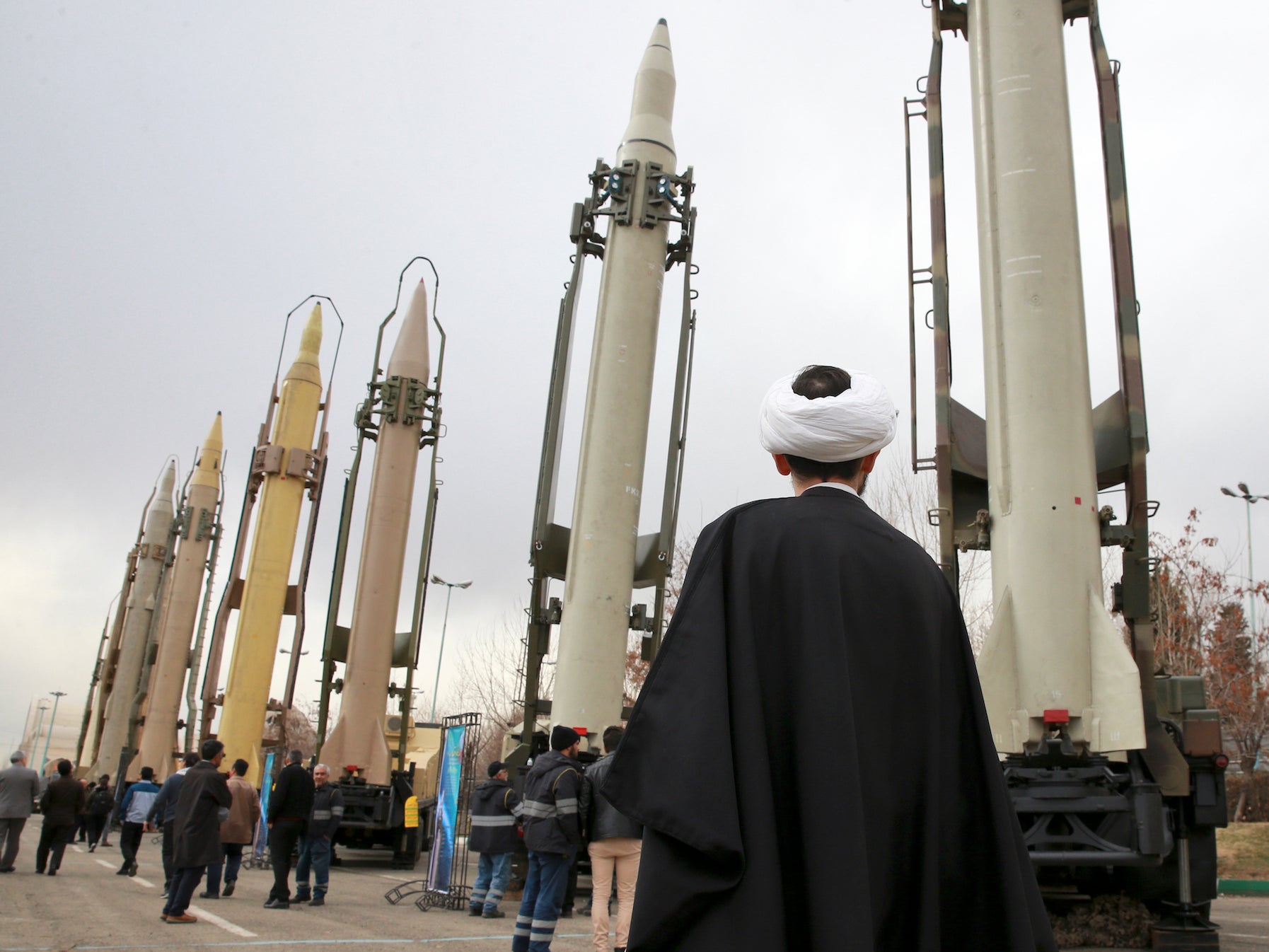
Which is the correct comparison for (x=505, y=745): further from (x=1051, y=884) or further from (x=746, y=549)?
(x=746, y=549)

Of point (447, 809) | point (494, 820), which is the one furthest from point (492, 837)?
point (447, 809)

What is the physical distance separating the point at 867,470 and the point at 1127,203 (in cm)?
781

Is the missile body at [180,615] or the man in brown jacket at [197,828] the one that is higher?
the missile body at [180,615]

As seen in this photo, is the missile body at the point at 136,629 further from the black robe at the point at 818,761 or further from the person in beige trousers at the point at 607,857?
the black robe at the point at 818,761

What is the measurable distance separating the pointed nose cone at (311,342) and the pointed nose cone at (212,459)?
7.28 m

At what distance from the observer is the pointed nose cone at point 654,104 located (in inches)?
520

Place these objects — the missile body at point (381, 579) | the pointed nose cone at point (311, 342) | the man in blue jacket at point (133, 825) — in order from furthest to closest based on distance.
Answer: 1. the pointed nose cone at point (311, 342)
2. the missile body at point (381, 579)
3. the man in blue jacket at point (133, 825)

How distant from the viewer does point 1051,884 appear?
25.9 ft

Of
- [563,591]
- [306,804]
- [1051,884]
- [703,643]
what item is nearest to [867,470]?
[703,643]

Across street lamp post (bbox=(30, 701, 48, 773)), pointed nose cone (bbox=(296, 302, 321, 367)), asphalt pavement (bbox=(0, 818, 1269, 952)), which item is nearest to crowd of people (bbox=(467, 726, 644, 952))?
asphalt pavement (bbox=(0, 818, 1269, 952))

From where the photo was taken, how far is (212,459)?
27.6 m

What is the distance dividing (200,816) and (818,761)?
8464mm

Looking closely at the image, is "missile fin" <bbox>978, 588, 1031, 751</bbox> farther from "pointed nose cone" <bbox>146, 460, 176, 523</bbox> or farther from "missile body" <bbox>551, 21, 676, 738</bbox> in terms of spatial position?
"pointed nose cone" <bbox>146, 460, 176, 523</bbox>

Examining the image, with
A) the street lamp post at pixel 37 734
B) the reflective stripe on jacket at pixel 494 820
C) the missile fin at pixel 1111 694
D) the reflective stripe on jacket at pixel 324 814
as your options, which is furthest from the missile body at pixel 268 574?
the street lamp post at pixel 37 734
